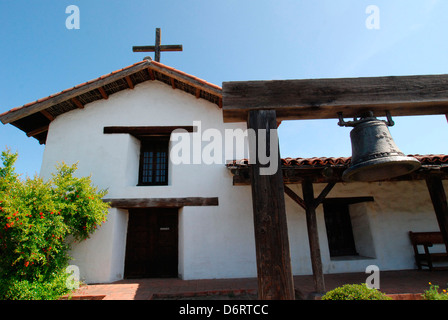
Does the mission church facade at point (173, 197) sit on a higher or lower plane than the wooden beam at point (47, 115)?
lower

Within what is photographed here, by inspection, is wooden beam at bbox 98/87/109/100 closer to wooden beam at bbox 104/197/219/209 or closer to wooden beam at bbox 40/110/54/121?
wooden beam at bbox 40/110/54/121

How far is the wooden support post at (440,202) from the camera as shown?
16.3ft

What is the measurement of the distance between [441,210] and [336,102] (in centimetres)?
488

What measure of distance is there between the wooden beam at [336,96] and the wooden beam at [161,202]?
A: 4657mm

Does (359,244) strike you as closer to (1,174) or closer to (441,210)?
(441,210)

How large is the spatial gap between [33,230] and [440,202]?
806 centimetres

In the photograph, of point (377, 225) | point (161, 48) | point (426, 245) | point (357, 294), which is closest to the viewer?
point (357, 294)

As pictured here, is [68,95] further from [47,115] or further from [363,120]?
[363,120]

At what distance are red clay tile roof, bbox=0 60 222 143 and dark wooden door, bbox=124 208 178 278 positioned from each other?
11.7ft

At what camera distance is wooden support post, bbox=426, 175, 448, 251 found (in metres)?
4.96

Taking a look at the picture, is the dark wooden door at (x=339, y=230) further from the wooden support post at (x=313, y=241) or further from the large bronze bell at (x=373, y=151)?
the large bronze bell at (x=373, y=151)

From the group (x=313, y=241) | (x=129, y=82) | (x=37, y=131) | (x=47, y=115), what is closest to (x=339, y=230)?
(x=313, y=241)

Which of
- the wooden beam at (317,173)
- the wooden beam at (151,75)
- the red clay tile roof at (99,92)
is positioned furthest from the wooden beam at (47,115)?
the wooden beam at (317,173)

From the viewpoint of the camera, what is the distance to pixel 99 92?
23.8 ft
